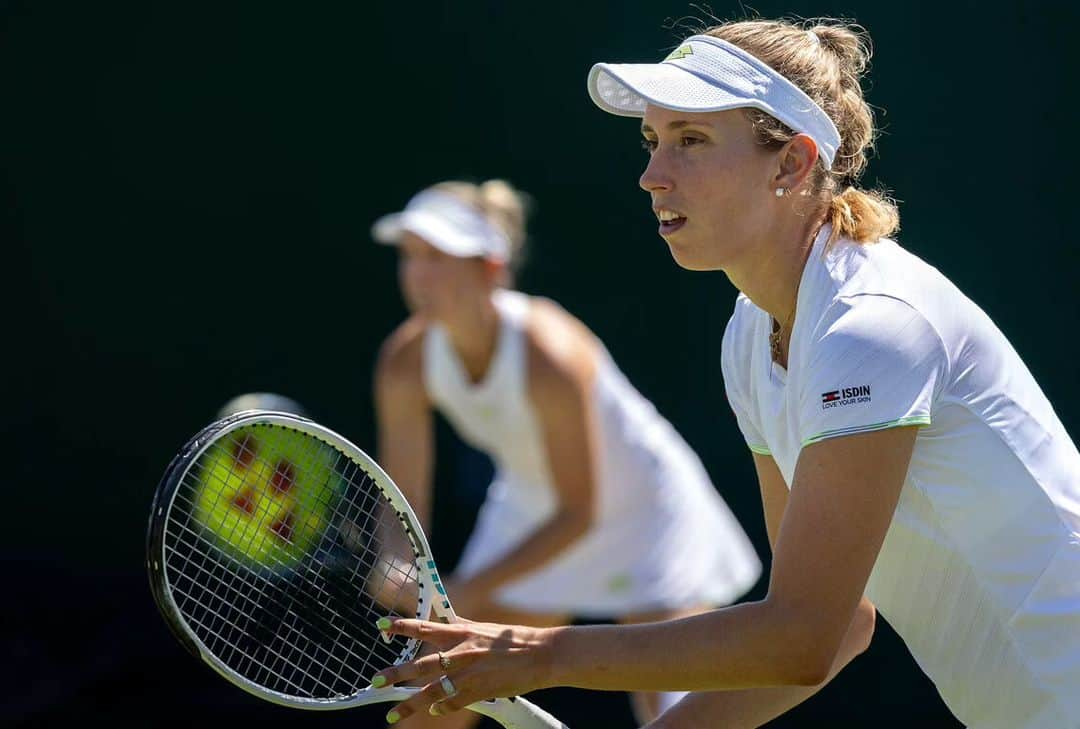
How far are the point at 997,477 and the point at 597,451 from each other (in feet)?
7.09

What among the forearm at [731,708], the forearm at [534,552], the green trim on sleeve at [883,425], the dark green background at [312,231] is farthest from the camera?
the dark green background at [312,231]

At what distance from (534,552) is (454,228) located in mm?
814

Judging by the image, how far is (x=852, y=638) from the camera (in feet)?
6.72

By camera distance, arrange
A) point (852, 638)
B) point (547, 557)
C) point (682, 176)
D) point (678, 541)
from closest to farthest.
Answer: point (682, 176), point (852, 638), point (547, 557), point (678, 541)

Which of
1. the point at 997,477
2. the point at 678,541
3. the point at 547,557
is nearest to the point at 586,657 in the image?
the point at 997,477

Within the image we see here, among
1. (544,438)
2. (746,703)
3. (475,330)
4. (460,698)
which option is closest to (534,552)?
(544,438)

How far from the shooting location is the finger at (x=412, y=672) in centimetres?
173

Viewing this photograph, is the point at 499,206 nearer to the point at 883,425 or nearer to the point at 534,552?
the point at 534,552

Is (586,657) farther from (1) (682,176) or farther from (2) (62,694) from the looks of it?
(2) (62,694)

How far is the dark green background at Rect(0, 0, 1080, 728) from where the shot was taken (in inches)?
163

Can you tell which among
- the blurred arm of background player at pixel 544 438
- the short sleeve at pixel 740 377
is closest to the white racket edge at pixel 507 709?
the short sleeve at pixel 740 377

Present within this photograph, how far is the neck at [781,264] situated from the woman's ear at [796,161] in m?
0.04

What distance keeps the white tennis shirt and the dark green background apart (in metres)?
2.42

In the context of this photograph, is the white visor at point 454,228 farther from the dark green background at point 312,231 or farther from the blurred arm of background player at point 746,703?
the blurred arm of background player at point 746,703
